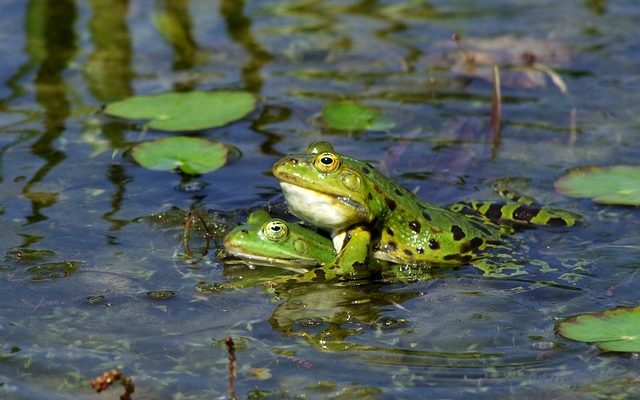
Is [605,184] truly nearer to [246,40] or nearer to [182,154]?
[182,154]

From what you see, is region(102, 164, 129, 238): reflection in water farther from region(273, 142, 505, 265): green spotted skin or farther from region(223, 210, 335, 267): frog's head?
region(273, 142, 505, 265): green spotted skin

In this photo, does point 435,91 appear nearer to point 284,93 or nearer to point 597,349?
point 284,93

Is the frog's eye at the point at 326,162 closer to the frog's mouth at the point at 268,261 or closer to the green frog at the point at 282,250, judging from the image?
the green frog at the point at 282,250

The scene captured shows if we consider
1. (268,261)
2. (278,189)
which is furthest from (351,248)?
(278,189)

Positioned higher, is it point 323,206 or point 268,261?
point 323,206

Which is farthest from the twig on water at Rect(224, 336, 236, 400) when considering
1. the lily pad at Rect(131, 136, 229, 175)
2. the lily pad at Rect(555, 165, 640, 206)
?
the lily pad at Rect(555, 165, 640, 206)

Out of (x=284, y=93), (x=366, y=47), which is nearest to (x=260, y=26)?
(x=366, y=47)
